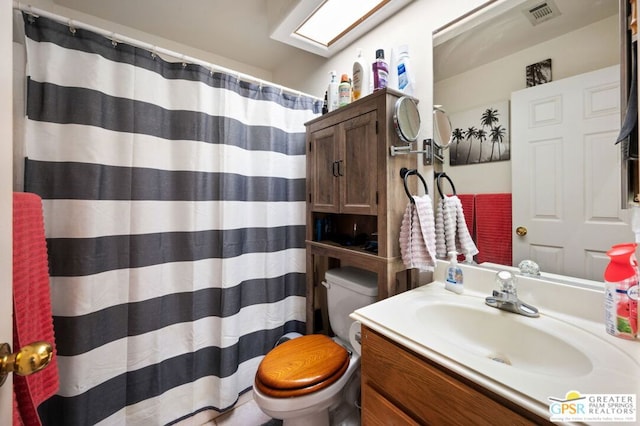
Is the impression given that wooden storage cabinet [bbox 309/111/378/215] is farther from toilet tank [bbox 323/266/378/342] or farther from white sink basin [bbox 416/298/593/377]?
white sink basin [bbox 416/298/593/377]

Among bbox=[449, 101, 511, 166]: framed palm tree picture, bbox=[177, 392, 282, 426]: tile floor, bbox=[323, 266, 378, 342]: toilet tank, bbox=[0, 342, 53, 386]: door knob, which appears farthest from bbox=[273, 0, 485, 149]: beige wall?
bbox=[177, 392, 282, 426]: tile floor

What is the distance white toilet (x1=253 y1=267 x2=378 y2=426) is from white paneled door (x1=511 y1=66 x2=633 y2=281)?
684mm

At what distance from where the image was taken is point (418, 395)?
26.9 inches

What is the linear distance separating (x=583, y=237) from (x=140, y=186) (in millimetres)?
1729

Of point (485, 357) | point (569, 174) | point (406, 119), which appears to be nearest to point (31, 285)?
point (485, 357)

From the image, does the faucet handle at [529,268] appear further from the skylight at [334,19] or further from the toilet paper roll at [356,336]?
the skylight at [334,19]

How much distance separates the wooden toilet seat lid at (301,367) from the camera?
1.00 m

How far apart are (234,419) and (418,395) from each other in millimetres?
1183

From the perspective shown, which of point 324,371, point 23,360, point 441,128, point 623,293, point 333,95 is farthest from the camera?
point 333,95

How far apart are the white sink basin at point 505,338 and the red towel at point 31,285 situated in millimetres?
1092

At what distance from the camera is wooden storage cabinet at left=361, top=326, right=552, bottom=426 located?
0.55 metres

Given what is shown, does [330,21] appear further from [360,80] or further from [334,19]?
[360,80]

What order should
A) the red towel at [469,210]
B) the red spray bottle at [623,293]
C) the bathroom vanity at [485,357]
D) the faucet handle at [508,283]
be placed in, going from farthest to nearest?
the red towel at [469,210], the faucet handle at [508,283], the red spray bottle at [623,293], the bathroom vanity at [485,357]

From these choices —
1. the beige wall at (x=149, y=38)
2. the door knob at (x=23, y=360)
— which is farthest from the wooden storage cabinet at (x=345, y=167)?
the beige wall at (x=149, y=38)
